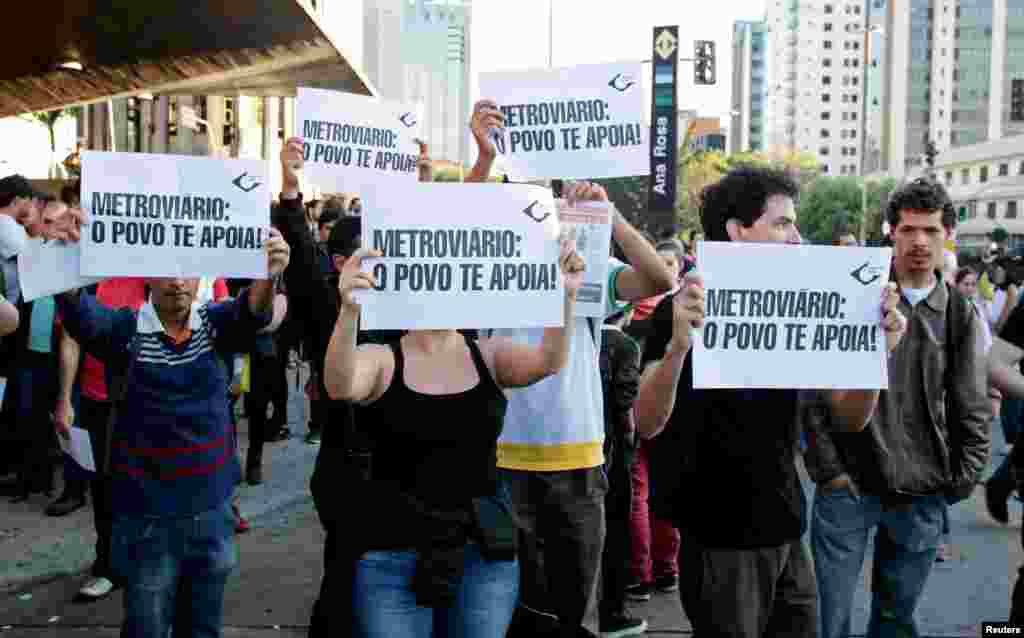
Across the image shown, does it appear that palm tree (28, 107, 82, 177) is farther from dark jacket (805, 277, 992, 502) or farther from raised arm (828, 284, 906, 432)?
raised arm (828, 284, 906, 432)

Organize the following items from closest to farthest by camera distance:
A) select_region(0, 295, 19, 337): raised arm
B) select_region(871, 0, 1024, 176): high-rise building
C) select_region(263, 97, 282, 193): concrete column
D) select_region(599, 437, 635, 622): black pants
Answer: select_region(0, 295, 19, 337): raised arm
select_region(599, 437, 635, 622): black pants
select_region(263, 97, 282, 193): concrete column
select_region(871, 0, 1024, 176): high-rise building

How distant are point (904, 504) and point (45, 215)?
4.40 m

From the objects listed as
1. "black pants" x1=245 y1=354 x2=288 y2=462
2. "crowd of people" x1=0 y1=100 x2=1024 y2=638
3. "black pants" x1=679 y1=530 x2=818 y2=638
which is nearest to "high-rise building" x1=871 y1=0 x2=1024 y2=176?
"black pants" x1=245 y1=354 x2=288 y2=462

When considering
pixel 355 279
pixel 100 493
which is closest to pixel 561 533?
pixel 355 279

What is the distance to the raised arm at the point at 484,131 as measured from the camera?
4398 millimetres

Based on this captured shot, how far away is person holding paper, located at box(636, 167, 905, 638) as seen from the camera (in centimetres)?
336

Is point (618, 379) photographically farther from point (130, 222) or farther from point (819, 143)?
point (819, 143)

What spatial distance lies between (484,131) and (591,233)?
2.34 feet

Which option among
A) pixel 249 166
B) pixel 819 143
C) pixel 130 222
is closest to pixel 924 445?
pixel 249 166

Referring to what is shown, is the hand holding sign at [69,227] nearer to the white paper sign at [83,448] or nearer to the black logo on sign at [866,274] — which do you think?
the white paper sign at [83,448]

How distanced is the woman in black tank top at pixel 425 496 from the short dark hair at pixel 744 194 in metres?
1.04

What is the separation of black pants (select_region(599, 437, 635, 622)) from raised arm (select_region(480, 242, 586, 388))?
1.97 m

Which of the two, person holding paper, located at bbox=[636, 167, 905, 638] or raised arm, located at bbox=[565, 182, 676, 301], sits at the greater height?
raised arm, located at bbox=[565, 182, 676, 301]

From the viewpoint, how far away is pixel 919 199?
4121 mm
